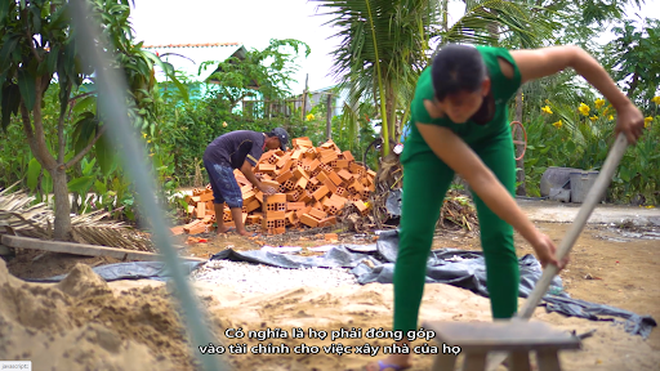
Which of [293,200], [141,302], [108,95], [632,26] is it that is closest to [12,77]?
[141,302]

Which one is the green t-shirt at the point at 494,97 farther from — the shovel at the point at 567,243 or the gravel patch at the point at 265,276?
the gravel patch at the point at 265,276

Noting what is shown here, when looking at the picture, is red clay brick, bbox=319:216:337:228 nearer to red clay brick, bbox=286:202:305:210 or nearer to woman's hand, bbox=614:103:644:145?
red clay brick, bbox=286:202:305:210

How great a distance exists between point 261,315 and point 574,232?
165 centimetres

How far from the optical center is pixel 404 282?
1.97m

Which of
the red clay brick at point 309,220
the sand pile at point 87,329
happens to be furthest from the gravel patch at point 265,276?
the red clay brick at point 309,220

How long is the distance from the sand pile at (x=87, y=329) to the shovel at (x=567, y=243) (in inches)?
48.1

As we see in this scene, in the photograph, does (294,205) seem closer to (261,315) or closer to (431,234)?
(261,315)

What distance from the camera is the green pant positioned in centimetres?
197

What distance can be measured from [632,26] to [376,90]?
21.9 ft

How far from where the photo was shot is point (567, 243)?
1859 millimetres

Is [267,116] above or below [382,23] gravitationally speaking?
below

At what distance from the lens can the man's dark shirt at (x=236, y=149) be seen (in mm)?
6285

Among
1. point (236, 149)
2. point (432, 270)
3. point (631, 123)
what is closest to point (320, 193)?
point (236, 149)

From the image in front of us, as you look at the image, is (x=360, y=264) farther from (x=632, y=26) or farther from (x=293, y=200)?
(x=632, y=26)
